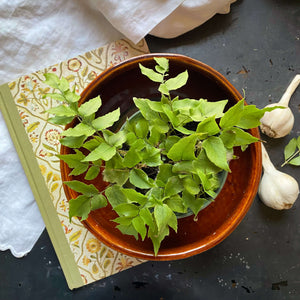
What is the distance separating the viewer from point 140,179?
15.6 inches

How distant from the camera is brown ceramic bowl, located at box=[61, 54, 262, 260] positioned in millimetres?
521

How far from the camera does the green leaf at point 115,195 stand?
413 mm

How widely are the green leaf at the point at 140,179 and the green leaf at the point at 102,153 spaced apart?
0.12ft

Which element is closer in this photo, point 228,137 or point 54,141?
point 228,137

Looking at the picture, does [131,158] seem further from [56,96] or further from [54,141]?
[54,141]

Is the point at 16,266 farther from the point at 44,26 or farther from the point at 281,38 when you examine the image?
the point at 281,38

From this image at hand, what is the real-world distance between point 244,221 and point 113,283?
271 mm

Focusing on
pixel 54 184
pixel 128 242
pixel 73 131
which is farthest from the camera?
pixel 54 184

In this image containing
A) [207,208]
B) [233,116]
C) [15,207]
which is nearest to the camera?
[233,116]

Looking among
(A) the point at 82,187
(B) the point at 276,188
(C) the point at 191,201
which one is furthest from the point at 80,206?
(B) the point at 276,188

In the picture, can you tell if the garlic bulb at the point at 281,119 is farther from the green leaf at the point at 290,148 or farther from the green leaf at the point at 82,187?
the green leaf at the point at 82,187

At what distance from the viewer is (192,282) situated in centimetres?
69

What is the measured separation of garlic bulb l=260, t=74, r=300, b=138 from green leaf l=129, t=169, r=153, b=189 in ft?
1.10

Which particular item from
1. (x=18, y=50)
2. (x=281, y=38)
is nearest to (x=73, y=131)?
(x=18, y=50)
